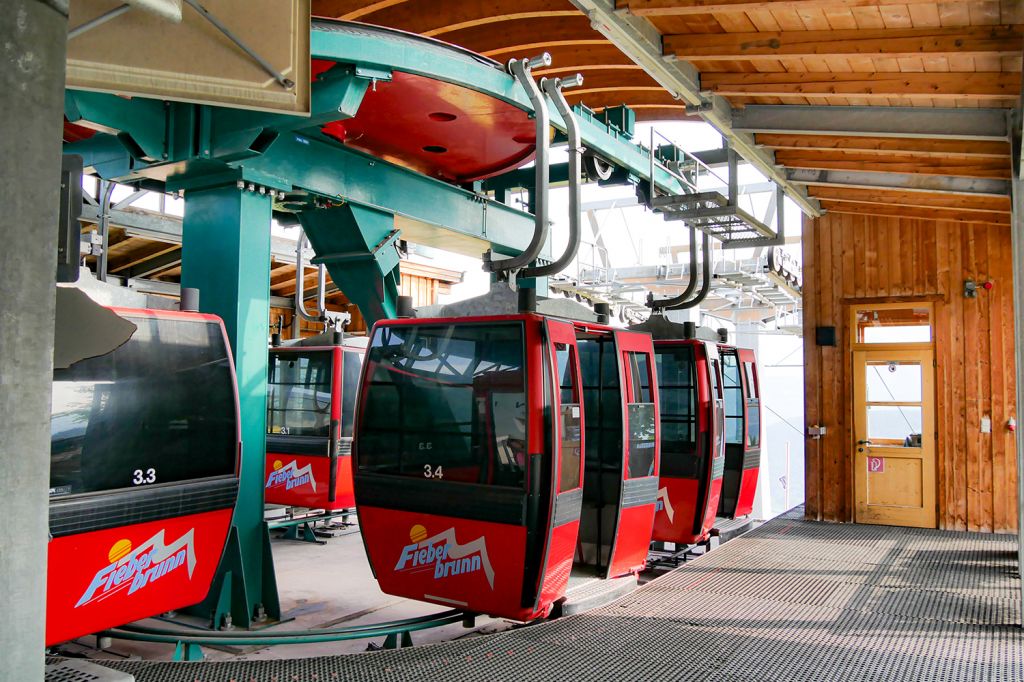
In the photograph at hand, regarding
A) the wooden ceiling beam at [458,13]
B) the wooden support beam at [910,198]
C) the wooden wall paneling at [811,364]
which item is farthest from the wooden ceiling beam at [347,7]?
the wooden wall paneling at [811,364]

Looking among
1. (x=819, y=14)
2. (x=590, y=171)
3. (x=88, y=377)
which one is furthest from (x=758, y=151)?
(x=88, y=377)

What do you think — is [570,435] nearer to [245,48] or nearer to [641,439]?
[641,439]

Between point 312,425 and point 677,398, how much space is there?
14.4 ft

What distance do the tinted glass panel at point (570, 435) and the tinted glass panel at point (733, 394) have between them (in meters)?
4.12

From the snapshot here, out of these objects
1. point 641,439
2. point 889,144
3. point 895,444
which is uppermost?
point 889,144

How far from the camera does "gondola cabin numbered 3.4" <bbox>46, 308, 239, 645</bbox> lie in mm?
4129

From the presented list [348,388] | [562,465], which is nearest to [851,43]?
[562,465]

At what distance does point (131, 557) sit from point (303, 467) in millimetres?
5291

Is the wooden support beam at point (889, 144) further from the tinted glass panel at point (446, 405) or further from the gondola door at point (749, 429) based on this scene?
the tinted glass panel at point (446, 405)

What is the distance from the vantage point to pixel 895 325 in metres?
9.42

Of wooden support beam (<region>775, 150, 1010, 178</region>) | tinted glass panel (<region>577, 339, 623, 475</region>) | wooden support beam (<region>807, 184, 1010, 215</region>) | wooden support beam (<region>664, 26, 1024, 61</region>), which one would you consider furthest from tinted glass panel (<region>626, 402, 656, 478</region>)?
wooden support beam (<region>807, 184, 1010, 215</region>)

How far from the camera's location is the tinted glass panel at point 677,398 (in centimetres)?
782

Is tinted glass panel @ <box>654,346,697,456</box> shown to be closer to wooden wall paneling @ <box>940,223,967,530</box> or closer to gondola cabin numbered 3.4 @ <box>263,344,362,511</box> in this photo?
wooden wall paneling @ <box>940,223,967,530</box>

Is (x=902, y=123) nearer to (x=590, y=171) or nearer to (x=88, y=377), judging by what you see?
(x=590, y=171)
